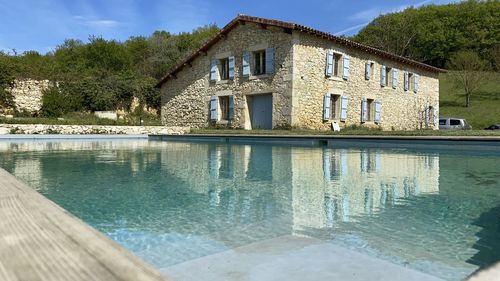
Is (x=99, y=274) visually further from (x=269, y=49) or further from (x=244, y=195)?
(x=269, y=49)

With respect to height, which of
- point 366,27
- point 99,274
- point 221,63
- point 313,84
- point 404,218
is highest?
point 366,27

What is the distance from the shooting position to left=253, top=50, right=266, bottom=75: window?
1712 centimetres

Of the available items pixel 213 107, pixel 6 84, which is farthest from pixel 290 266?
pixel 6 84

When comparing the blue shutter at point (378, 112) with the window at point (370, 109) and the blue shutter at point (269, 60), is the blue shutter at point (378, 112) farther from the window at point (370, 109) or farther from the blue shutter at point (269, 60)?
the blue shutter at point (269, 60)

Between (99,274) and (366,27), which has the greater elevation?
(366,27)

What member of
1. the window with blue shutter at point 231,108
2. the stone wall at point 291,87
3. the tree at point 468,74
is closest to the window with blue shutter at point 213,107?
the stone wall at point 291,87

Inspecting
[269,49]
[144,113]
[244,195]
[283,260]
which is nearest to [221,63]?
[269,49]

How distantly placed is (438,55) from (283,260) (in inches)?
1615

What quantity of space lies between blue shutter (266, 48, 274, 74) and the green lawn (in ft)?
54.9

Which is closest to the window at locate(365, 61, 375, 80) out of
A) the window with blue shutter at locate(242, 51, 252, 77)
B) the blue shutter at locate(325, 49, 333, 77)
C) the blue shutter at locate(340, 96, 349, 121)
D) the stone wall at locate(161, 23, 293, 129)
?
the blue shutter at locate(340, 96, 349, 121)

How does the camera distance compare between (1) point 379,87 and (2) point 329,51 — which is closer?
(2) point 329,51

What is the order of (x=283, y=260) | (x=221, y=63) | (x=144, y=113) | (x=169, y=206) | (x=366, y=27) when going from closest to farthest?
(x=283, y=260) < (x=169, y=206) < (x=221, y=63) < (x=144, y=113) < (x=366, y=27)

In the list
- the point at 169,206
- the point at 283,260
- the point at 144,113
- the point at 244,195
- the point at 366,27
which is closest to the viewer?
the point at 283,260

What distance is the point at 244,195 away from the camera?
3578 mm
